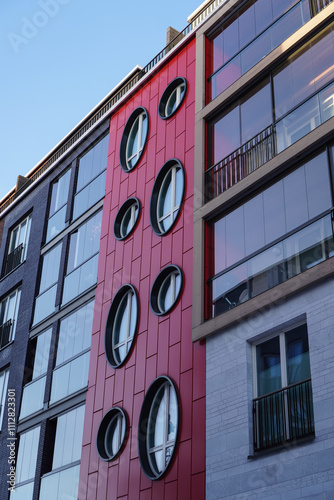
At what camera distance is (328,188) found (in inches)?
624

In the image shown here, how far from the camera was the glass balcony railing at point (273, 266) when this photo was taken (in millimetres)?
15523

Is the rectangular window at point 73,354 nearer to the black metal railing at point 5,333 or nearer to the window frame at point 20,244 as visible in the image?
the black metal railing at point 5,333

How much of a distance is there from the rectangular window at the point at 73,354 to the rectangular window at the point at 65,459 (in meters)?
0.76

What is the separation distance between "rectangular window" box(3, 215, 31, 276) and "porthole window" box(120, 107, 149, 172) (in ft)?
23.0

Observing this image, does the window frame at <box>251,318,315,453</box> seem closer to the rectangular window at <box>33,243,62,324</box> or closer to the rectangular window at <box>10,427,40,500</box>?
the rectangular window at <box>10,427,40,500</box>

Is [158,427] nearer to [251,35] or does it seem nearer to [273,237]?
[273,237]

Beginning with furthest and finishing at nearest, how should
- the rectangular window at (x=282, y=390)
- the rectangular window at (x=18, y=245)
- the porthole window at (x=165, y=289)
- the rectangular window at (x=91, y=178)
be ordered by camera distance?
the rectangular window at (x=18, y=245) < the rectangular window at (x=91, y=178) < the porthole window at (x=165, y=289) < the rectangular window at (x=282, y=390)

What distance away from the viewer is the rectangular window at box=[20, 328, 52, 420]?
2420 cm

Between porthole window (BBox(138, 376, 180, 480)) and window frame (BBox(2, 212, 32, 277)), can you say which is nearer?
porthole window (BBox(138, 376, 180, 480))

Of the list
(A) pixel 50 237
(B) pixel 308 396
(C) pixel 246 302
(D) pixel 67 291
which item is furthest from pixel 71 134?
(B) pixel 308 396

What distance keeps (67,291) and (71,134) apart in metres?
7.39

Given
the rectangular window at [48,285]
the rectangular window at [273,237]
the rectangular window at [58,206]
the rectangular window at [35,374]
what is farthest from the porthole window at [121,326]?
the rectangular window at [58,206]

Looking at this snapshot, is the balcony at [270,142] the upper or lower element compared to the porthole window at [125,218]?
lower

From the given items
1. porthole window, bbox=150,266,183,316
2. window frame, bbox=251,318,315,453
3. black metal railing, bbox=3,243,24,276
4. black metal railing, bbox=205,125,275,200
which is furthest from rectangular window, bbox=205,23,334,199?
black metal railing, bbox=3,243,24,276
